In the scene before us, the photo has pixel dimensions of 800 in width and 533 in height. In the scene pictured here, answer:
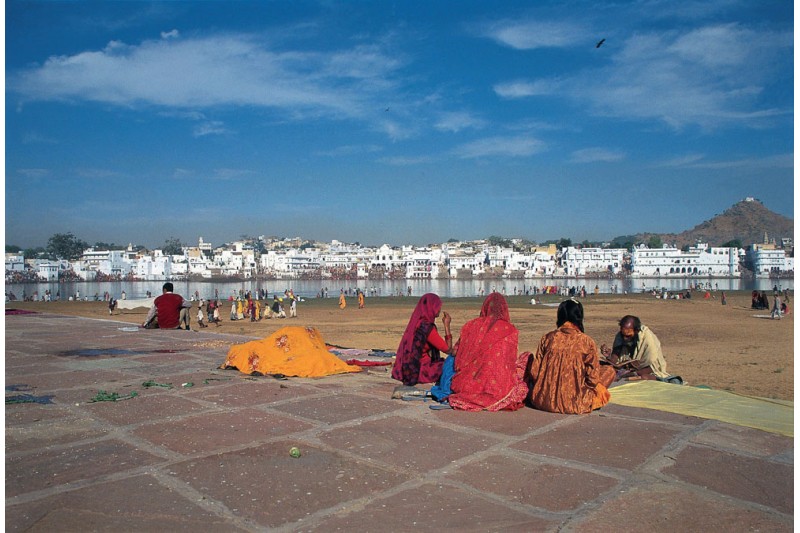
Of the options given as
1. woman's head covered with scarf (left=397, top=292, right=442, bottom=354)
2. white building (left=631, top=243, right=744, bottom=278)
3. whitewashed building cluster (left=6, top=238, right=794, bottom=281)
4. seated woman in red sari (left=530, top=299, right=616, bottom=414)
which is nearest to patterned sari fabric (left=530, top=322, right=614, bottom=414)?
seated woman in red sari (left=530, top=299, right=616, bottom=414)

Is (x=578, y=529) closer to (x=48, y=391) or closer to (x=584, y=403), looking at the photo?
(x=584, y=403)

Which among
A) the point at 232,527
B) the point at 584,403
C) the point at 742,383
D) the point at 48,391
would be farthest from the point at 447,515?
the point at 742,383

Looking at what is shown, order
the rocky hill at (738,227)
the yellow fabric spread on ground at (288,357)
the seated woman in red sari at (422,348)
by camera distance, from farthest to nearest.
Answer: the rocky hill at (738,227)
the yellow fabric spread on ground at (288,357)
the seated woman in red sari at (422,348)

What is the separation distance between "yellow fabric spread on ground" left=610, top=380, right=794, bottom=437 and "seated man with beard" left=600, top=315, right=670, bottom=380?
34 cm

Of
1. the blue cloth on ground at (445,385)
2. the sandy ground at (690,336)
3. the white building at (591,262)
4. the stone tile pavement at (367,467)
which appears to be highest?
the white building at (591,262)

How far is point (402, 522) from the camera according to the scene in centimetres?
208

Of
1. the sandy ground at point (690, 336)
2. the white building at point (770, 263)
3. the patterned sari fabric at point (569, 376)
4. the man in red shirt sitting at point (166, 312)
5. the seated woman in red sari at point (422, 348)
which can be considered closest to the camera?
the patterned sari fabric at point (569, 376)

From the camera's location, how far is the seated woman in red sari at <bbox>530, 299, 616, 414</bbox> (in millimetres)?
3615

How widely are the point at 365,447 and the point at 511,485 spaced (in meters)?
0.80

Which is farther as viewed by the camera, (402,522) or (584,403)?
(584,403)

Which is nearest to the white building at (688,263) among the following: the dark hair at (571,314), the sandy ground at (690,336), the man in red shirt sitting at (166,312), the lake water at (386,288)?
the lake water at (386,288)

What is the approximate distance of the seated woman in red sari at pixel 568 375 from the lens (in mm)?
3615

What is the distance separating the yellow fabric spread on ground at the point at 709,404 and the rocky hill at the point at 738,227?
156766 millimetres

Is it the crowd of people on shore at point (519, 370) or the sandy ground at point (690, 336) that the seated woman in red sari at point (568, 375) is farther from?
the sandy ground at point (690, 336)
